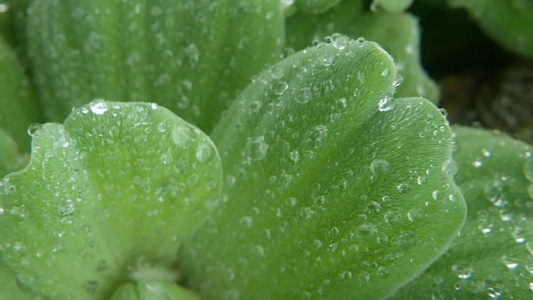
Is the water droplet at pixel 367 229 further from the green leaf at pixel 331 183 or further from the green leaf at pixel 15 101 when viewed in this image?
the green leaf at pixel 15 101


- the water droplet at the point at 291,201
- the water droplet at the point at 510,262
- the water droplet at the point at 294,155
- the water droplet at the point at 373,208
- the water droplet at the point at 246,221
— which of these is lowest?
the water droplet at the point at 510,262

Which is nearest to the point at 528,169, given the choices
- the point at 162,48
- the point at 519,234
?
the point at 519,234

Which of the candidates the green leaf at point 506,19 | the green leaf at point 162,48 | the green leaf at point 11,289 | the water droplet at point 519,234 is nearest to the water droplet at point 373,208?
the water droplet at point 519,234

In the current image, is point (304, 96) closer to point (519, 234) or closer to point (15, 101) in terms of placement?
point (519, 234)

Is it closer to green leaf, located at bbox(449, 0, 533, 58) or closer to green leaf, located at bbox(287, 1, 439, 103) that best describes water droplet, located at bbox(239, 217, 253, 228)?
green leaf, located at bbox(287, 1, 439, 103)

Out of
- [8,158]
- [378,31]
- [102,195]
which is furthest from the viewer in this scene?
[378,31]

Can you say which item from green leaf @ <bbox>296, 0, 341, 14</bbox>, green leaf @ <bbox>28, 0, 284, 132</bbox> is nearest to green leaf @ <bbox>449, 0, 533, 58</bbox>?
green leaf @ <bbox>296, 0, 341, 14</bbox>

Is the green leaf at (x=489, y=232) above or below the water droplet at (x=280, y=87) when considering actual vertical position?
below

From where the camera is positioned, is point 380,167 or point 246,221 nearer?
point 380,167
